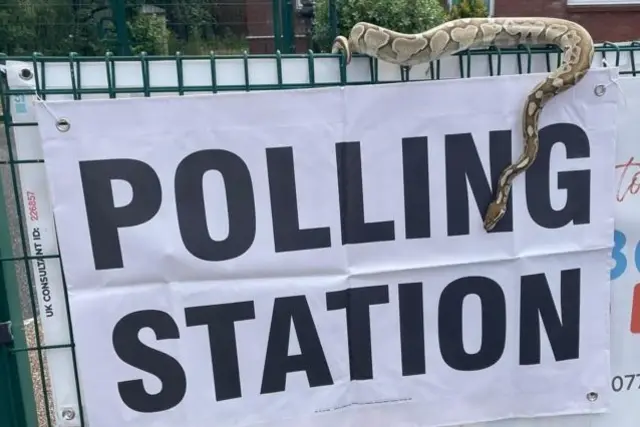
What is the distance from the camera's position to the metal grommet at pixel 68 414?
216 centimetres

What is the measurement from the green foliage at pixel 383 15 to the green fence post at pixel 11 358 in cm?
621

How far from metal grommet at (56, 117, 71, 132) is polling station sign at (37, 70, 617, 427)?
0.02 meters

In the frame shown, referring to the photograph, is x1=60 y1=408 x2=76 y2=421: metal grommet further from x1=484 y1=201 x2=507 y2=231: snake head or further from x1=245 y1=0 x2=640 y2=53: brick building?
x1=245 y1=0 x2=640 y2=53: brick building

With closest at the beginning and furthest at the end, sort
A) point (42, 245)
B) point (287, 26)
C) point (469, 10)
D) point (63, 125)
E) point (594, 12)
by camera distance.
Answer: point (63, 125), point (42, 245), point (287, 26), point (469, 10), point (594, 12)

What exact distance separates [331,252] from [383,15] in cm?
645

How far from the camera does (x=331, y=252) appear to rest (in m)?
2.11

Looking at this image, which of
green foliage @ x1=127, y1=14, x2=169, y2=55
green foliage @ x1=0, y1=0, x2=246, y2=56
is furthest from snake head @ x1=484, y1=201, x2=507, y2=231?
green foliage @ x1=127, y1=14, x2=169, y2=55

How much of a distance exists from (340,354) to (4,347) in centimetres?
100

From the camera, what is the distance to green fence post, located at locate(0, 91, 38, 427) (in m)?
2.07

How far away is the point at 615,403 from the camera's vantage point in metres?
2.41

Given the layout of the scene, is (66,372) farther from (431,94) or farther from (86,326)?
(431,94)

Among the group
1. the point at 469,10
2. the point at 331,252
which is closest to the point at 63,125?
the point at 331,252

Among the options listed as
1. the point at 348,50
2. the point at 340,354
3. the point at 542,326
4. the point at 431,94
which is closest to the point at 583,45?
the point at 431,94

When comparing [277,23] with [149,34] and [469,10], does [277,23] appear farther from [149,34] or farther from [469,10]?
[469,10]
